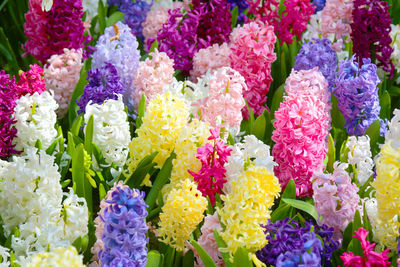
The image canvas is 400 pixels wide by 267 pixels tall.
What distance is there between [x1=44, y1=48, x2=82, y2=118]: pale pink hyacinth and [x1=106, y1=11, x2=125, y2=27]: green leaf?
124 cm

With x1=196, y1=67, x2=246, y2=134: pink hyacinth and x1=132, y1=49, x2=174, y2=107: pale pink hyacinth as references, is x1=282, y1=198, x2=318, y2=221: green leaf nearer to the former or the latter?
x1=196, y1=67, x2=246, y2=134: pink hyacinth

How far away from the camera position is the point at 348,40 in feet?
14.2

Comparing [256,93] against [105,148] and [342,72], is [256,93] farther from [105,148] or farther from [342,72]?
[105,148]

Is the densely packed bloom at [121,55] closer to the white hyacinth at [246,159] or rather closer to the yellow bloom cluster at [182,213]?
the white hyacinth at [246,159]

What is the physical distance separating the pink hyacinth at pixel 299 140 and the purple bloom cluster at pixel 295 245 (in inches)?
16.8

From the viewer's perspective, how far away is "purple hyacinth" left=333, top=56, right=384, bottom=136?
9.83ft

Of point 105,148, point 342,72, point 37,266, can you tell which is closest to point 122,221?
point 37,266

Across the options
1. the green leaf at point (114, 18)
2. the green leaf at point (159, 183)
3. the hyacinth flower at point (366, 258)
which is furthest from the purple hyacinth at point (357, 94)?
the green leaf at point (114, 18)

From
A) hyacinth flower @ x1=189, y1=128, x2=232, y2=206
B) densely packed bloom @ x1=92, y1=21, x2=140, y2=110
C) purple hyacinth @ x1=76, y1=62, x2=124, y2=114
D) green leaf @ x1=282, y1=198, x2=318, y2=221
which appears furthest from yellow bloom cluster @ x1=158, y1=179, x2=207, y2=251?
densely packed bloom @ x1=92, y1=21, x2=140, y2=110

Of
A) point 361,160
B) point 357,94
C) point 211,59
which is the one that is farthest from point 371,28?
point 361,160

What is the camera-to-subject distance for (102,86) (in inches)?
119

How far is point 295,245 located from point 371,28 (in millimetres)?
2045

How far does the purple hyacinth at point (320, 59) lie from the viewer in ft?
11.0

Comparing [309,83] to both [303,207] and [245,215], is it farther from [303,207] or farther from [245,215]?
[245,215]
